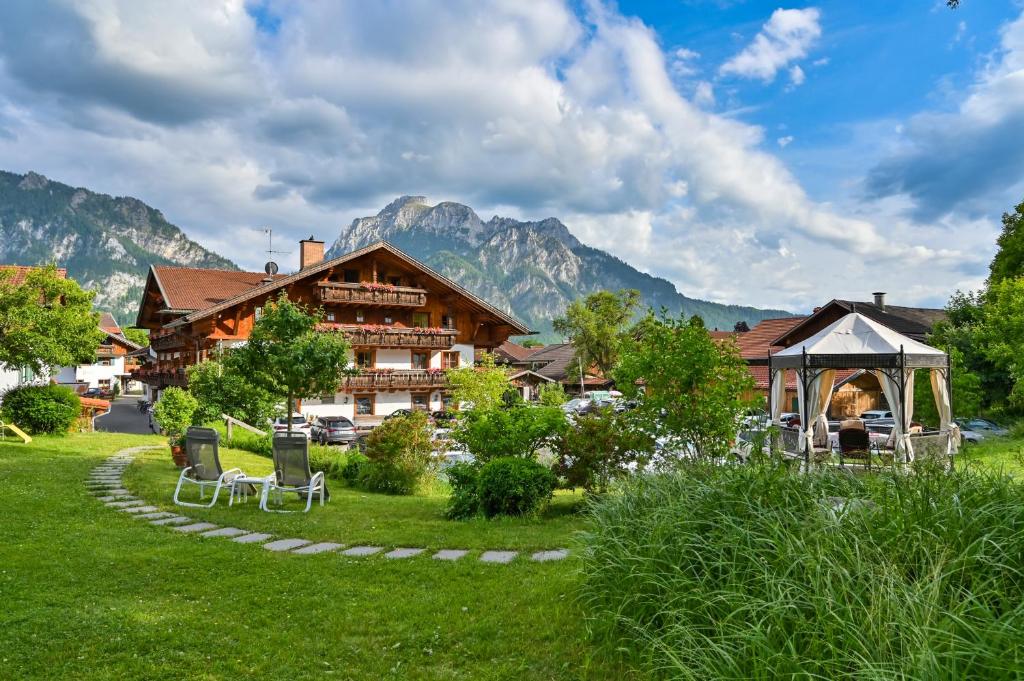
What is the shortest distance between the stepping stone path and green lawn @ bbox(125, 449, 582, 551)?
0.18 m

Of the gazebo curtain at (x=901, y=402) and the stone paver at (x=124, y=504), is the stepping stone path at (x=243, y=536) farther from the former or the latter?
the gazebo curtain at (x=901, y=402)

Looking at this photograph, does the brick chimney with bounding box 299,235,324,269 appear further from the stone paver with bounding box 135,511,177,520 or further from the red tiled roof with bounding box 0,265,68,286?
the stone paver with bounding box 135,511,177,520

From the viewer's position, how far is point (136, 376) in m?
41.7

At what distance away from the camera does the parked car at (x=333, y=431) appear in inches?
989

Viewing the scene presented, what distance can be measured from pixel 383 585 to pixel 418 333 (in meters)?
28.9

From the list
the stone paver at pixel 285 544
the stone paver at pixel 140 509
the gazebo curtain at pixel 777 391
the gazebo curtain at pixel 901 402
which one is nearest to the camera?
the stone paver at pixel 285 544

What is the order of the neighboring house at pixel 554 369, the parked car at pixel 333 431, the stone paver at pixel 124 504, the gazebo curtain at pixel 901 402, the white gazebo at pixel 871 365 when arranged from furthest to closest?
1. the neighboring house at pixel 554 369
2. the parked car at pixel 333 431
3. the gazebo curtain at pixel 901 402
4. the white gazebo at pixel 871 365
5. the stone paver at pixel 124 504

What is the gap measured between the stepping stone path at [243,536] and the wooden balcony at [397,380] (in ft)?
68.0

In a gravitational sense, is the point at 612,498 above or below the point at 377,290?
below

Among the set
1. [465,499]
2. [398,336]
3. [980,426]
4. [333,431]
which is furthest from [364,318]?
[980,426]

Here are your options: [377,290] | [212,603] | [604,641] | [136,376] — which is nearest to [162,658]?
[212,603]

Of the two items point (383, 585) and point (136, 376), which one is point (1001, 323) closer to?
point (383, 585)

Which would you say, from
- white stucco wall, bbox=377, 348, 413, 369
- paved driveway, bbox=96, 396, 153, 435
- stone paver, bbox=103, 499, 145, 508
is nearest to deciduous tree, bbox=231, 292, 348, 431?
stone paver, bbox=103, 499, 145, 508

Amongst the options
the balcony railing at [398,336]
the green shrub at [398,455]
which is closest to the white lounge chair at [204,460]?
the green shrub at [398,455]
